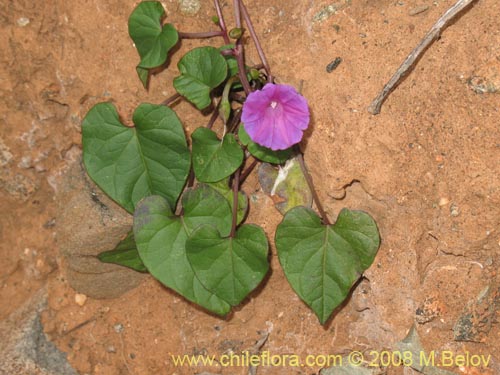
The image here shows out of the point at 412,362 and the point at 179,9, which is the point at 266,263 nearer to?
the point at 412,362

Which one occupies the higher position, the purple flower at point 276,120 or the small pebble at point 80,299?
the purple flower at point 276,120

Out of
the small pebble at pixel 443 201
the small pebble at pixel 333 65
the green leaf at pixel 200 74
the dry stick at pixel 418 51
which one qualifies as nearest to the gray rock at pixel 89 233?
the green leaf at pixel 200 74

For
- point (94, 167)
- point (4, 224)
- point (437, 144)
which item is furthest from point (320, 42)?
point (4, 224)

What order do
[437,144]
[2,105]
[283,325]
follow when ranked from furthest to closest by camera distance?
[2,105] → [283,325] → [437,144]

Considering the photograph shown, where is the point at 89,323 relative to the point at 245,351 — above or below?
below

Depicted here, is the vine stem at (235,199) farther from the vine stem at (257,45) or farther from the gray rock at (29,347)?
the gray rock at (29,347)
